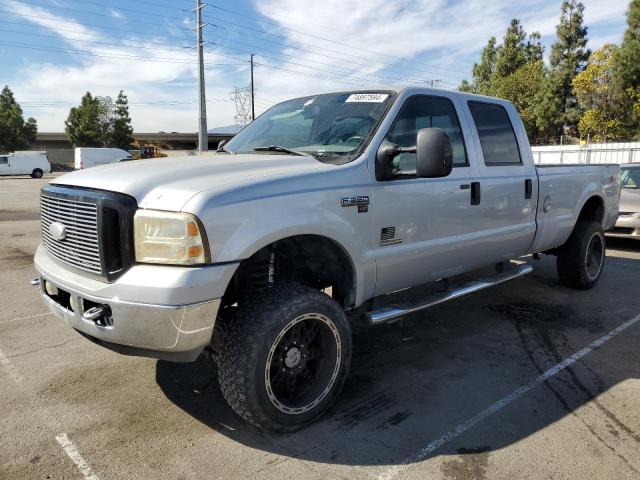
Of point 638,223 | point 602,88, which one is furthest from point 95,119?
→ point 638,223

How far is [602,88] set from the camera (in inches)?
1368

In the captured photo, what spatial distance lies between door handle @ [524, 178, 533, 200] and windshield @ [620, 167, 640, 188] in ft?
19.6

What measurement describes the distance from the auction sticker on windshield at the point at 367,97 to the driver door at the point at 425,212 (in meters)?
0.18

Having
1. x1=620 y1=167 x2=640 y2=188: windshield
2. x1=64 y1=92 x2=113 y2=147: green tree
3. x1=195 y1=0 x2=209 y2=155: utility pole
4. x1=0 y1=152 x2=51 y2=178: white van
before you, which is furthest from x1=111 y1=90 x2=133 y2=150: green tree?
x1=620 y1=167 x2=640 y2=188: windshield

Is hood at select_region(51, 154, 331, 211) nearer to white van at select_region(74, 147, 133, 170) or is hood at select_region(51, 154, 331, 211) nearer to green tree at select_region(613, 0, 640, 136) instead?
green tree at select_region(613, 0, 640, 136)

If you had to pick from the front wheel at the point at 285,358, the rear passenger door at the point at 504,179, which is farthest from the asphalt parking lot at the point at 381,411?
the rear passenger door at the point at 504,179

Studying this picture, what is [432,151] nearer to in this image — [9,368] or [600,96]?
[9,368]

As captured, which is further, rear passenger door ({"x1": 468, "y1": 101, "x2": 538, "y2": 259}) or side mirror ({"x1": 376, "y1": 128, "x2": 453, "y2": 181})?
rear passenger door ({"x1": 468, "y1": 101, "x2": 538, "y2": 259})

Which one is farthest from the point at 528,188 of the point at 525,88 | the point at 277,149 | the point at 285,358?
the point at 525,88

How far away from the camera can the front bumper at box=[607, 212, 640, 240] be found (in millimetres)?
8688

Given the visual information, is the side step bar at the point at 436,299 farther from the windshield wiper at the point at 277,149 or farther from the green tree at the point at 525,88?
the green tree at the point at 525,88

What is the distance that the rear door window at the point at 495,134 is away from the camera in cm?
444

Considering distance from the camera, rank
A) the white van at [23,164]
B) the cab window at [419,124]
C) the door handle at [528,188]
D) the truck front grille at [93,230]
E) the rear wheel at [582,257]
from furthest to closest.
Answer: the white van at [23,164], the rear wheel at [582,257], the door handle at [528,188], the cab window at [419,124], the truck front grille at [93,230]

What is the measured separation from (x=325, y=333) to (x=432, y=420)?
0.84 m
